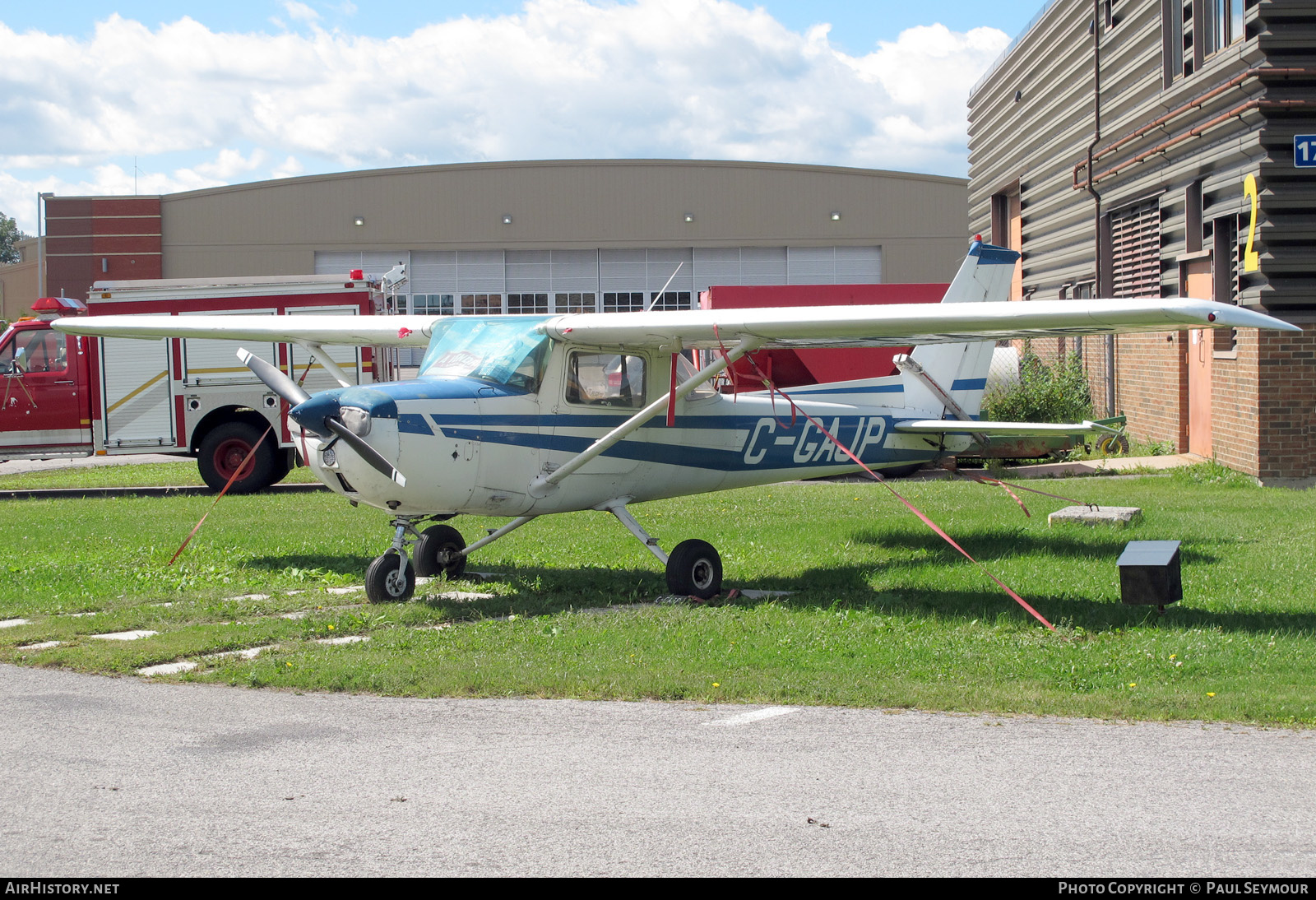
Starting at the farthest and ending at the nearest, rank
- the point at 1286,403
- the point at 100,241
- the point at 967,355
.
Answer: the point at 100,241 → the point at 1286,403 → the point at 967,355

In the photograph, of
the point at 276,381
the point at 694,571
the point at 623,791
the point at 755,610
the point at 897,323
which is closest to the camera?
the point at 623,791

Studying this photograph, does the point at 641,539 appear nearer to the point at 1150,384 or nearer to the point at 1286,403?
the point at 1286,403

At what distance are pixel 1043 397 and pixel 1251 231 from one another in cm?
538

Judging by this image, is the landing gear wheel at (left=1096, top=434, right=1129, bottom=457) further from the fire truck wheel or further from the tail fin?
the fire truck wheel

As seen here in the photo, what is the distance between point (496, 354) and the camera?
9.00m

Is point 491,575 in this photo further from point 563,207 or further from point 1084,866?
point 563,207

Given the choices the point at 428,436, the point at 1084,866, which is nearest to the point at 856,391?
the point at 428,436

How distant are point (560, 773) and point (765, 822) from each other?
3.31ft

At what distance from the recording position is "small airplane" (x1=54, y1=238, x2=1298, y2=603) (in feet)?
25.8

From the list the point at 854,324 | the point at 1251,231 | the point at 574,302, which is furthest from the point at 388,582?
the point at 574,302

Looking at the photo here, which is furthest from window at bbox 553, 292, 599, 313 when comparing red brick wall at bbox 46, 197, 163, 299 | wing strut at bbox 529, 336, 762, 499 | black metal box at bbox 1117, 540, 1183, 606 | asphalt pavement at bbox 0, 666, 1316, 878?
asphalt pavement at bbox 0, 666, 1316, 878

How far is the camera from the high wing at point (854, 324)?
6621 mm

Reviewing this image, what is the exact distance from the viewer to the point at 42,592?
8930mm
